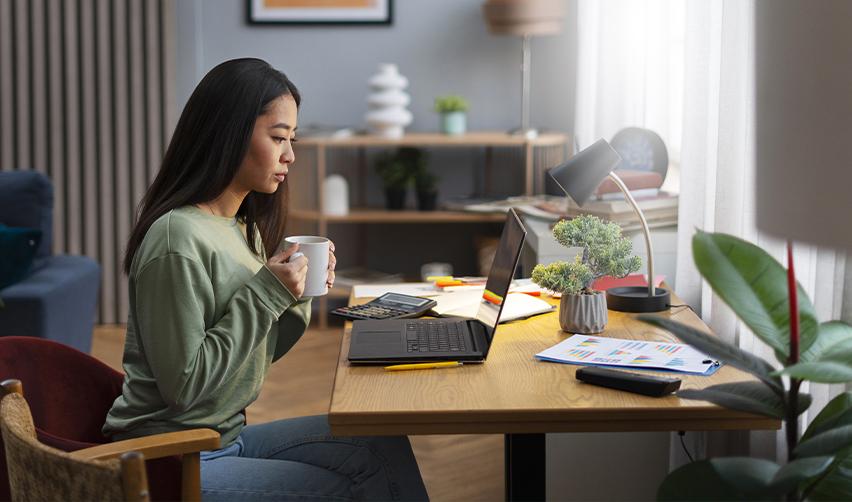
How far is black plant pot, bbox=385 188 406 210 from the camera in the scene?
498 centimetres

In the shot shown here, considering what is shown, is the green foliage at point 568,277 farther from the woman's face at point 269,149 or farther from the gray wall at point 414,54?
the gray wall at point 414,54

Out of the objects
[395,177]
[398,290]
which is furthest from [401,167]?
[398,290]

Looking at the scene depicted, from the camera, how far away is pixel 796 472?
1331mm

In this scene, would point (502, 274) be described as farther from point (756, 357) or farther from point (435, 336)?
point (756, 357)

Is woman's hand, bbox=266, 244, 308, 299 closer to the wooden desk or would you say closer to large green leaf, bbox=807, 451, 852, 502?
the wooden desk

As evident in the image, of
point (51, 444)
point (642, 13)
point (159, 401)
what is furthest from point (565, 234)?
point (642, 13)

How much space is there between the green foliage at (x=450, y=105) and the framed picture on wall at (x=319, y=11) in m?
0.52

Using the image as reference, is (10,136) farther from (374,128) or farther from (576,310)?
(576,310)

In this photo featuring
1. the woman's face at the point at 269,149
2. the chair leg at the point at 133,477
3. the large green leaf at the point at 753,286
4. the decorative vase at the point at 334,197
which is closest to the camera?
the chair leg at the point at 133,477

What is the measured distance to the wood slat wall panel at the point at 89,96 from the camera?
4.96 m

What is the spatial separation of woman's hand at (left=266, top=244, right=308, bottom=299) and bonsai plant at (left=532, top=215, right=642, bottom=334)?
20.5 inches


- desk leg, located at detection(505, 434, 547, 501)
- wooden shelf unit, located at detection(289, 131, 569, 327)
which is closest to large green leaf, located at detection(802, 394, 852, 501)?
desk leg, located at detection(505, 434, 547, 501)

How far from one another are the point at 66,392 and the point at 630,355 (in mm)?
1002

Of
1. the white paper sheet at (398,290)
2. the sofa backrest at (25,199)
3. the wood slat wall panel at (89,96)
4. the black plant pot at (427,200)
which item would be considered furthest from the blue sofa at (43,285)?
the black plant pot at (427,200)
